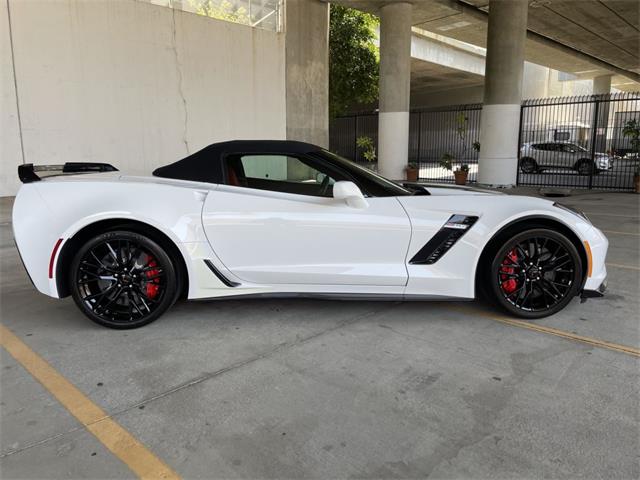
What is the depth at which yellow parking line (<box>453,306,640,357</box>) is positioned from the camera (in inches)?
126

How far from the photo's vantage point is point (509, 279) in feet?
12.0

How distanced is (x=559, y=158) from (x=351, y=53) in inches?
358

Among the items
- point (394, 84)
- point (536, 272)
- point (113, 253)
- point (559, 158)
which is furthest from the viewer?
point (559, 158)

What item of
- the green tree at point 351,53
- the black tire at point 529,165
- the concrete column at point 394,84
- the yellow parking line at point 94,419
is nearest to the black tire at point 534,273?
the yellow parking line at point 94,419

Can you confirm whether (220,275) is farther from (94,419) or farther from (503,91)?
(503,91)

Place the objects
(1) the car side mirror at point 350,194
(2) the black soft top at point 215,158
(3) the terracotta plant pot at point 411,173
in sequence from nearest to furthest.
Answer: (1) the car side mirror at point 350,194, (2) the black soft top at point 215,158, (3) the terracotta plant pot at point 411,173

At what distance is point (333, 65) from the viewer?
1908cm

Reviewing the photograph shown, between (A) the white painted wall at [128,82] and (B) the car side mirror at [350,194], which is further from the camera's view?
(A) the white painted wall at [128,82]

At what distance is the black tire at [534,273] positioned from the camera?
141 inches

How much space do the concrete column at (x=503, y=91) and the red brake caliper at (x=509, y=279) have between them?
11.5 metres

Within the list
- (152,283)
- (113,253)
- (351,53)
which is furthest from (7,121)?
(351,53)

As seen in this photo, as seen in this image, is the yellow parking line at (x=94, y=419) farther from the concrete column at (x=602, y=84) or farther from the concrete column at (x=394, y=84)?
the concrete column at (x=602, y=84)

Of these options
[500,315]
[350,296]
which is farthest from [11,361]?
[500,315]

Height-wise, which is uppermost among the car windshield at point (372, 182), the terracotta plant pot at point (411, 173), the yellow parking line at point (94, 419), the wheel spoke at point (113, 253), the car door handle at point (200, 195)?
the car windshield at point (372, 182)
